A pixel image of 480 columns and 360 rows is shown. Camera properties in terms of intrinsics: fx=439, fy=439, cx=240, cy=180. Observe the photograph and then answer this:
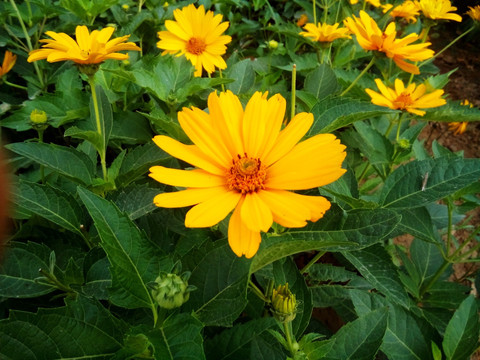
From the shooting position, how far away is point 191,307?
70 cm

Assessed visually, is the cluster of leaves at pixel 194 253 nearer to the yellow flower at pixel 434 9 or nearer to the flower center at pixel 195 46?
the flower center at pixel 195 46

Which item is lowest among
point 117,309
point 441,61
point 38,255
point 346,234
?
point 441,61

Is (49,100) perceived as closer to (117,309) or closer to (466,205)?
(117,309)

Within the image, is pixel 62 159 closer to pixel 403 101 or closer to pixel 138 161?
pixel 138 161

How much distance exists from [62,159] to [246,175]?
1.32 ft

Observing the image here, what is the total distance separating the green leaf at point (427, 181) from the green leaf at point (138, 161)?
442 millimetres

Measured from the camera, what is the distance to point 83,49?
941mm

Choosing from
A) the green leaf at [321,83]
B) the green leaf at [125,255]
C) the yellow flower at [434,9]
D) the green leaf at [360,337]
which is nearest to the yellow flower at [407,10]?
the yellow flower at [434,9]

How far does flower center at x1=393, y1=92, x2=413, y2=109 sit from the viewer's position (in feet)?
3.63

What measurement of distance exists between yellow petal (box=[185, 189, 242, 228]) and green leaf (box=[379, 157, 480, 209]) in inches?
13.0

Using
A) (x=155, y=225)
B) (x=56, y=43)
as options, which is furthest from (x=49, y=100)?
(x=155, y=225)

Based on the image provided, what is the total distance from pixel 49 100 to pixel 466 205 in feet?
3.74

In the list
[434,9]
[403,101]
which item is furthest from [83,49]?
[434,9]

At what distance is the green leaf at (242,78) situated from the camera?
1.19 meters
